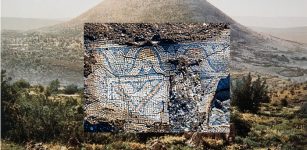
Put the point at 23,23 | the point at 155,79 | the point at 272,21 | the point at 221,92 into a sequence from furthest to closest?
the point at 272,21 < the point at 23,23 < the point at 221,92 < the point at 155,79

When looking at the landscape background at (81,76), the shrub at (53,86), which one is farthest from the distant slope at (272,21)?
the shrub at (53,86)

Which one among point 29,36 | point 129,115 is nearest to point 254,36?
point 129,115

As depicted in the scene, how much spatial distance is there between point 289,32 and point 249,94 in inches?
53.4

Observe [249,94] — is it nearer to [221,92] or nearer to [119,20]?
[221,92]

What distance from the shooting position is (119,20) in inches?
316

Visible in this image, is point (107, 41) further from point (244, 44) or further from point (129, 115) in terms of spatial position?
point (244, 44)

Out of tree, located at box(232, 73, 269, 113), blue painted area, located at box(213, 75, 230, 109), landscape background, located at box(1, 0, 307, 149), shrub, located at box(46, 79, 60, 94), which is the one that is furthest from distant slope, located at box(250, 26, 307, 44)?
shrub, located at box(46, 79, 60, 94)

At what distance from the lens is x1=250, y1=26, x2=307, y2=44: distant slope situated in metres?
8.66

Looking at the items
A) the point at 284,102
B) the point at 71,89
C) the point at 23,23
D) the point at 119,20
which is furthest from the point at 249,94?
the point at 23,23

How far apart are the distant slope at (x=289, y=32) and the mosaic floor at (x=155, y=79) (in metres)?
1.12

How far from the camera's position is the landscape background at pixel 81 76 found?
8039mm

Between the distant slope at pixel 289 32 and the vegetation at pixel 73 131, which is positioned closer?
the vegetation at pixel 73 131

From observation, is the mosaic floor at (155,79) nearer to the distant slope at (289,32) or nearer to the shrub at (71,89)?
the shrub at (71,89)

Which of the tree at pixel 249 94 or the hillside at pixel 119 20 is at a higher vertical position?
the hillside at pixel 119 20
